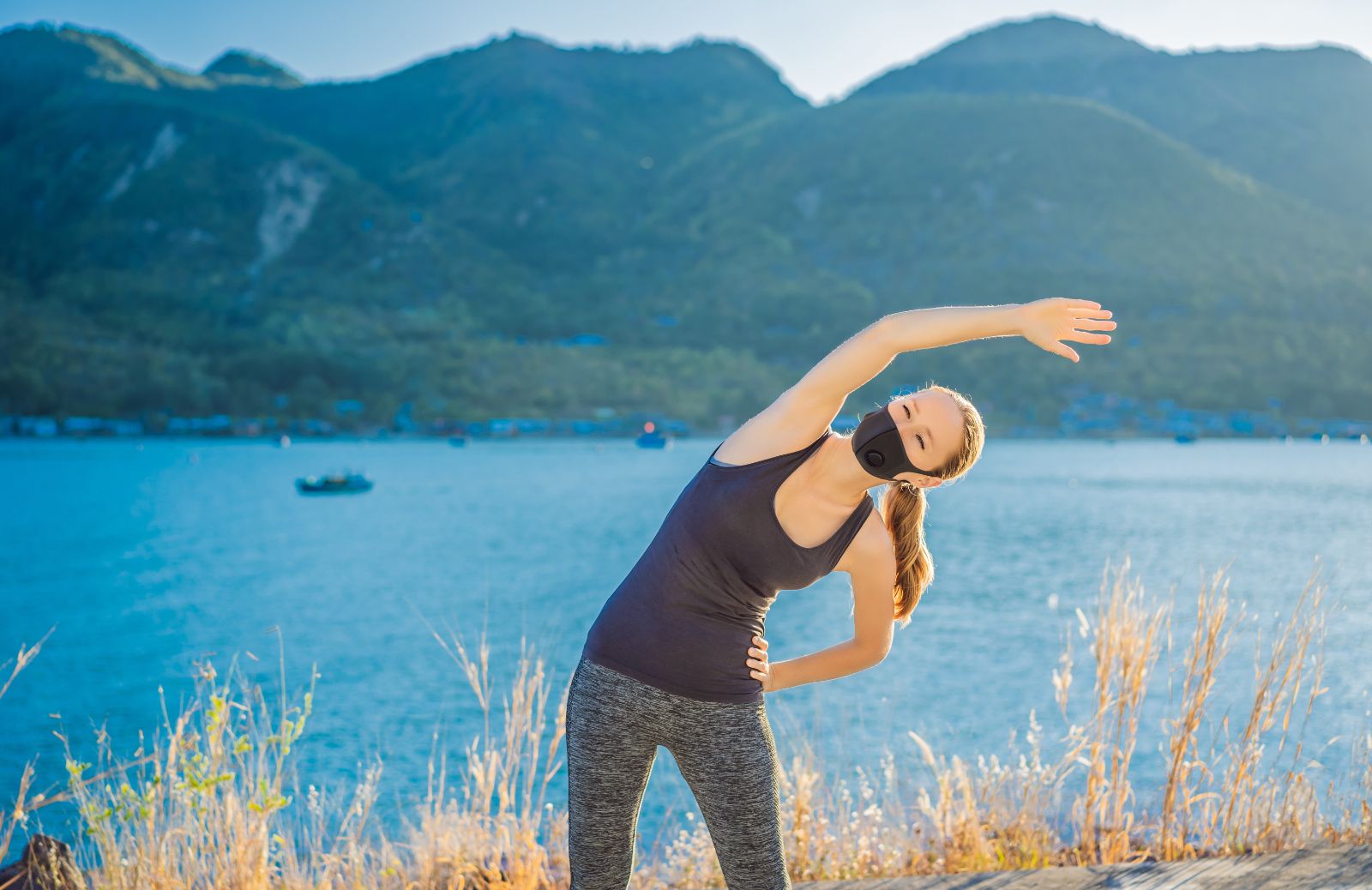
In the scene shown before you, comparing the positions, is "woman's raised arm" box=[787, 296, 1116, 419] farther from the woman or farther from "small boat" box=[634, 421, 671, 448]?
"small boat" box=[634, 421, 671, 448]

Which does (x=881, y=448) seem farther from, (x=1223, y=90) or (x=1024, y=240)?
(x=1223, y=90)

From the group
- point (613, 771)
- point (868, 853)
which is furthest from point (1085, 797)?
point (613, 771)

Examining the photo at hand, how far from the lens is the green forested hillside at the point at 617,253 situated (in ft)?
348

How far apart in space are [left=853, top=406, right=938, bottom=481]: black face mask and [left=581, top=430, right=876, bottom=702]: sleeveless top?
88 mm

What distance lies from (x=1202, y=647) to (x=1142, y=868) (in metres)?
1.15

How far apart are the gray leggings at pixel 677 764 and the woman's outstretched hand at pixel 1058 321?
824 millimetres

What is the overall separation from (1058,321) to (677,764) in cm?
102

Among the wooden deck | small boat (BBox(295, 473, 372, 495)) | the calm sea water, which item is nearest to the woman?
the wooden deck

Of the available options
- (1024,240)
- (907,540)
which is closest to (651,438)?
(1024,240)

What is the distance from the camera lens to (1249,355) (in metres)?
109

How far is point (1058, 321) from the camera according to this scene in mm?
1960

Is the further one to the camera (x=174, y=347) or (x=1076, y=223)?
(x=174, y=347)

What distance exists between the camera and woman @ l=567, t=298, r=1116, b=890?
6.12ft

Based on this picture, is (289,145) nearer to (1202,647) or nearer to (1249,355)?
(1249,355)
